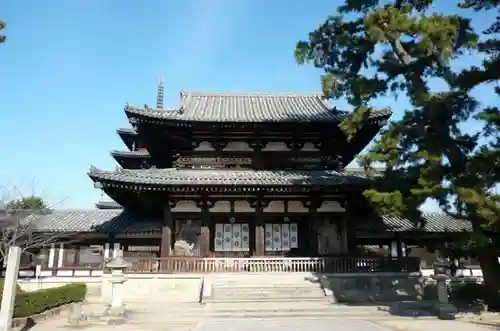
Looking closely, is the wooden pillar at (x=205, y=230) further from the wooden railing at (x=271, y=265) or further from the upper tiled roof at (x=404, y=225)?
the upper tiled roof at (x=404, y=225)

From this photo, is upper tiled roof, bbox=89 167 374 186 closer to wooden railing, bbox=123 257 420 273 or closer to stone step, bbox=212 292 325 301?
wooden railing, bbox=123 257 420 273

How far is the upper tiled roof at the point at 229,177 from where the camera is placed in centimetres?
1822

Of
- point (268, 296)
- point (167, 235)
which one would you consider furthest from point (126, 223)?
point (268, 296)

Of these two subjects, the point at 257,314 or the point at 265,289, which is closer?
the point at 257,314

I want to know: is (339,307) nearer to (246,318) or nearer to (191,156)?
(246,318)

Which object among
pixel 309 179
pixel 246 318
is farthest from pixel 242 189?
pixel 246 318

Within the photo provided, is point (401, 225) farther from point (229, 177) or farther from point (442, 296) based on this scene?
point (229, 177)

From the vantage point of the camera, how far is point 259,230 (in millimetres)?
20000

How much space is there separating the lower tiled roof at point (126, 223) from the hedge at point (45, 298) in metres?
4.28

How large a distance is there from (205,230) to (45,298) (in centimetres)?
745

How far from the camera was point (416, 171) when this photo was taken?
48.3 ft

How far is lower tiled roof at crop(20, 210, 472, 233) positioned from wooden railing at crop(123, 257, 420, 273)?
10.7 ft

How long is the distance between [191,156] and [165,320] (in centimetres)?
964

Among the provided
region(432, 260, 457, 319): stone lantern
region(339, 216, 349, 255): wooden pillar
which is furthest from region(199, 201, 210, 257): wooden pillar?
region(432, 260, 457, 319): stone lantern
